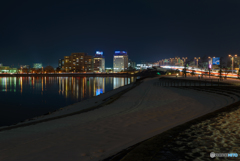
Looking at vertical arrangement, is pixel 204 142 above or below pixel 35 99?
above

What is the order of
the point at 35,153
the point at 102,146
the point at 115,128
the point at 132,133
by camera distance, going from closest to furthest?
1. the point at 35,153
2. the point at 102,146
3. the point at 132,133
4. the point at 115,128

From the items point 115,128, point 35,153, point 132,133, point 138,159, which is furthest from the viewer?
point 115,128

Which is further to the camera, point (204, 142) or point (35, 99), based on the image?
point (35, 99)

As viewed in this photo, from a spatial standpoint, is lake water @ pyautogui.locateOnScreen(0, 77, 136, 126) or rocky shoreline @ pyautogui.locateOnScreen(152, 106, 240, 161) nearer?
rocky shoreline @ pyautogui.locateOnScreen(152, 106, 240, 161)

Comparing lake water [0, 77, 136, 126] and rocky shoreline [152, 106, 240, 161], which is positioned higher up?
rocky shoreline [152, 106, 240, 161]

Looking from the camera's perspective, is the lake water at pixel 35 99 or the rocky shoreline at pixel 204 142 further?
the lake water at pixel 35 99

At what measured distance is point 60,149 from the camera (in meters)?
6.09

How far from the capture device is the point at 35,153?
5.81 meters

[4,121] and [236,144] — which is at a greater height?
[236,144]

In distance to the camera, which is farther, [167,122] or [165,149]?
[167,122]

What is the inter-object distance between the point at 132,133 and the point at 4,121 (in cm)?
1536

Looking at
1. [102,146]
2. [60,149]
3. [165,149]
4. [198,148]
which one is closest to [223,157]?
[198,148]

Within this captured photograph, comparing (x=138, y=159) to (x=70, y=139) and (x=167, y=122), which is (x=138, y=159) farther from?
(x=167, y=122)

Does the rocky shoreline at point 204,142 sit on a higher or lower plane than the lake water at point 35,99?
higher
